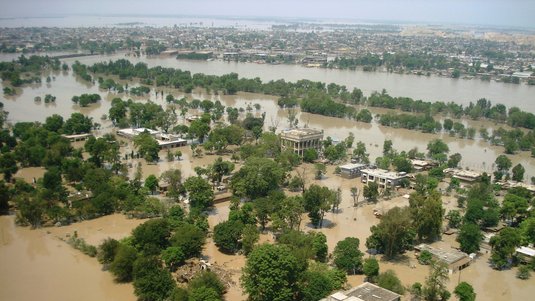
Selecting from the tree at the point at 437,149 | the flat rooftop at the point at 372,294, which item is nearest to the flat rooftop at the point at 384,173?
the tree at the point at 437,149

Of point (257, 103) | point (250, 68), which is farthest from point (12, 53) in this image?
point (257, 103)

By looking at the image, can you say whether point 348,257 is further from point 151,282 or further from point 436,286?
point 151,282

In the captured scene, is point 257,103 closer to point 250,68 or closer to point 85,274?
point 250,68

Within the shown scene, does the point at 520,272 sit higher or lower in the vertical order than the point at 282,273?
lower

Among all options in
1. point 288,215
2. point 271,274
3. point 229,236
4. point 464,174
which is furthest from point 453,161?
point 271,274

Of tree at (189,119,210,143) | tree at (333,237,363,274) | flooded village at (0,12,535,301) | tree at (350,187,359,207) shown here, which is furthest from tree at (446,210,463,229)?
tree at (189,119,210,143)

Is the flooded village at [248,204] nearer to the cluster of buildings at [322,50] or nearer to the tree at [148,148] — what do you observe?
the tree at [148,148]
